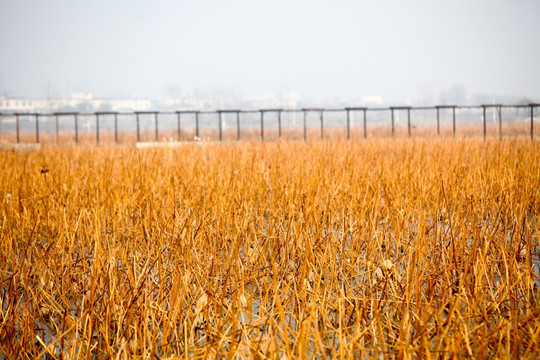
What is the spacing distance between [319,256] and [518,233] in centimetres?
109

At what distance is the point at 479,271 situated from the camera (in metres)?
2.56

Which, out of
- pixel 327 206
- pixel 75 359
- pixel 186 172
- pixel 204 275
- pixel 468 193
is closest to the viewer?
pixel 75 359

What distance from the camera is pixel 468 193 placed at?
4.83m

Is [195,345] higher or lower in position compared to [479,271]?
lower

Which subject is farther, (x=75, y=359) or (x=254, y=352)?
(x=75, y=359)

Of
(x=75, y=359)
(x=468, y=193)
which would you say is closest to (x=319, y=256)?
(x=75, y=359)

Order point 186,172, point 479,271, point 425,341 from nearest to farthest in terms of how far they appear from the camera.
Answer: point 425,341 < point 479,271 < point 186,172

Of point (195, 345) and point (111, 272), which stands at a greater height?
point (111, 272)

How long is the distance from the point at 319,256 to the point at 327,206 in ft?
3.23

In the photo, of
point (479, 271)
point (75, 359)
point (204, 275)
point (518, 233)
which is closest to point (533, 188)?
point (518, 233)

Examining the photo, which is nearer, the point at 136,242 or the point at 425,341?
the point at 425,341

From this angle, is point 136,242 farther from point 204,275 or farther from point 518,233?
point 518,233

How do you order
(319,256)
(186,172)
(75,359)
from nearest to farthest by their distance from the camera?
1. (75,359)
2. (319,256)
3. (186,172)

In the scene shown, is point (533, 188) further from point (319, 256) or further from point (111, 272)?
point (111, 272)
